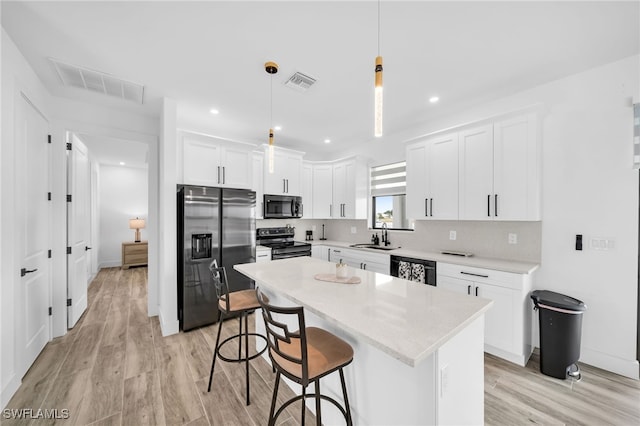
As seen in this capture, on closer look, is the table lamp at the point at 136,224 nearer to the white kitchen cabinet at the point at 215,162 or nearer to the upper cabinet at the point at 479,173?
the white kitchen cabinet at the point at 215,162

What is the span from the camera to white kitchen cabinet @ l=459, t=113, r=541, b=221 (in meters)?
2.63

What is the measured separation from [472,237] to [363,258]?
1.50 meters

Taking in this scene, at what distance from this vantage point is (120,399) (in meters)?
2.00

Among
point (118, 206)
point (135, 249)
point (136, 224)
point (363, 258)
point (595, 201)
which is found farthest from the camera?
point (118, 206)

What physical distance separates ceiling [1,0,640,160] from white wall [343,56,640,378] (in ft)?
0.88

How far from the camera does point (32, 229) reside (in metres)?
2.44

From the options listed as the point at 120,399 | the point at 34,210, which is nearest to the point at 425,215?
the point at 120,399

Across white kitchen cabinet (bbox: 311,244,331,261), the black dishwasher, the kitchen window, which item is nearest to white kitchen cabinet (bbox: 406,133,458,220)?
the kitchen window

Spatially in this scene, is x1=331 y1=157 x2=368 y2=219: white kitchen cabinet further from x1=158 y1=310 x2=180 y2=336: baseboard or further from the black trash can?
x1=158 y1=310 x2=180 y2=336: baseboard

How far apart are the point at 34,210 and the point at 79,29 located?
176 cm

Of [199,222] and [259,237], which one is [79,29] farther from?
[259,237]

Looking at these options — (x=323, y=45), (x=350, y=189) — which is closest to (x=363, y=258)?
(x=350, y=189)

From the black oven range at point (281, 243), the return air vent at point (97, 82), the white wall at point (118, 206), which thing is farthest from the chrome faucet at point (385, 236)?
the white wall at point (118, 206)

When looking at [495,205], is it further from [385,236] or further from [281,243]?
[281,243]
